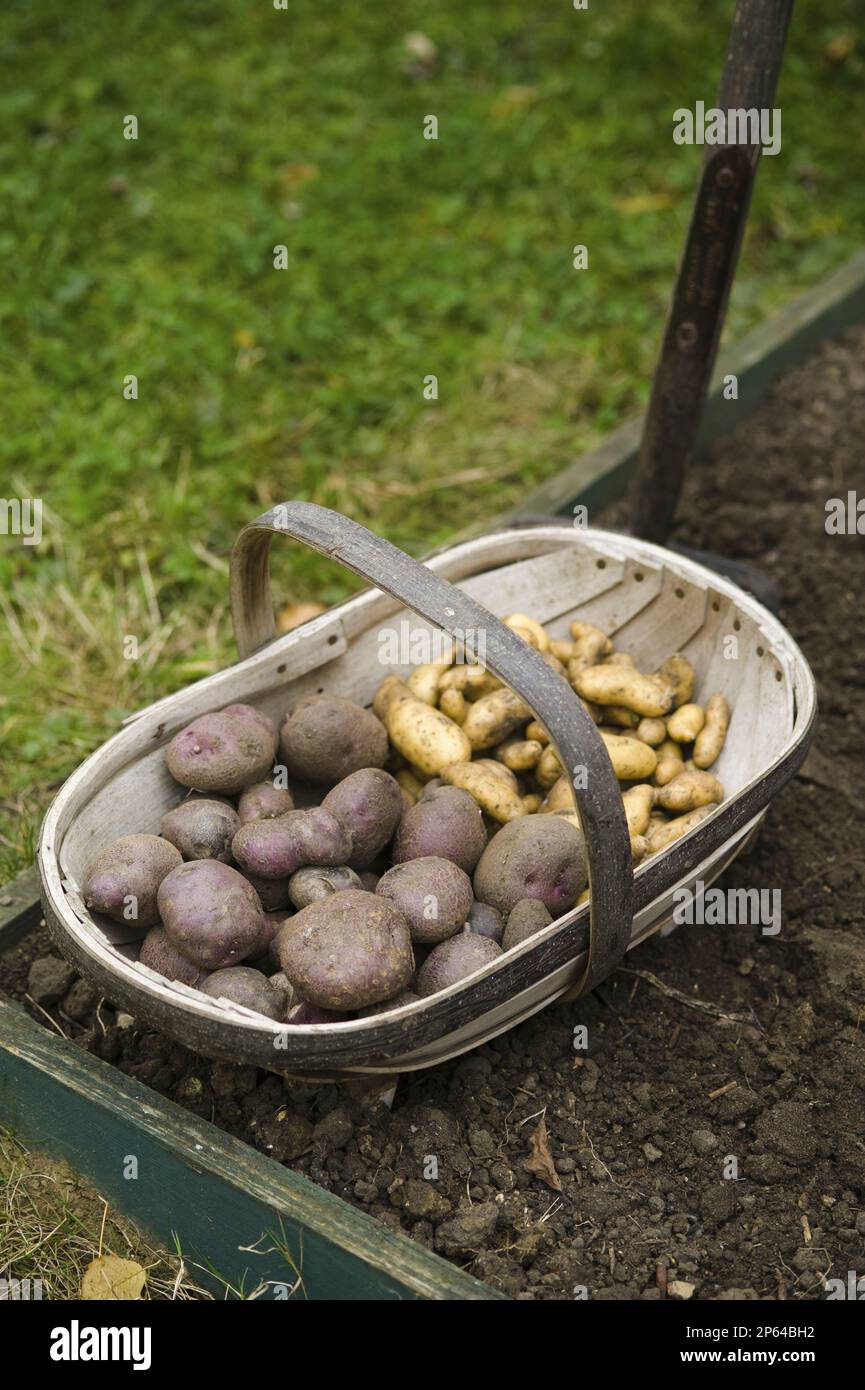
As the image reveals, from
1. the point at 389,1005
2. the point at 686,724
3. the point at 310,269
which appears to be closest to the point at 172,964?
the point at 389,1005

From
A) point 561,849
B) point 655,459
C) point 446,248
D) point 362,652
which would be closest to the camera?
point 561,849

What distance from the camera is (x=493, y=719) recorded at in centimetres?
255

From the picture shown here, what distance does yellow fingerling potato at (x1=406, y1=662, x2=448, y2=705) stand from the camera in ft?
8.64

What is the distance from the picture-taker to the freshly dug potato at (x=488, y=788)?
242 cm

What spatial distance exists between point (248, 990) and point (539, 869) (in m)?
0.51

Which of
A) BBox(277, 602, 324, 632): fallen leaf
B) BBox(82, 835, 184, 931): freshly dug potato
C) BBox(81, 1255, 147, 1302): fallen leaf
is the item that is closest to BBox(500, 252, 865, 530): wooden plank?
BBox(277, 602, 324, 632): fallen leaf

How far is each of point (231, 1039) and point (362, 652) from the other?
100 cm

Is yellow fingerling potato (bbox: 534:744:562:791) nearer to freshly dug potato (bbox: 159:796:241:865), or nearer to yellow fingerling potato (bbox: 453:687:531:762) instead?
yellow fingerling potato (bbox: 453:687:531:762)

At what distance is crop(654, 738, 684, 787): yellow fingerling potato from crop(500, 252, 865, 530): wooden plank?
33.8 inches

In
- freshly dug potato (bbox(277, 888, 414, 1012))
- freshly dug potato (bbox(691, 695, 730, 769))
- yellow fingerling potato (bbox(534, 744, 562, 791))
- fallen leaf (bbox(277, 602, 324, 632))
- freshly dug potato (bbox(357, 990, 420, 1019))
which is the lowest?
freshly dug potato (bbox(357, 990, 420, 1019))

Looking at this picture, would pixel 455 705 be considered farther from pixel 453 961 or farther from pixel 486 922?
pixel 453 961
